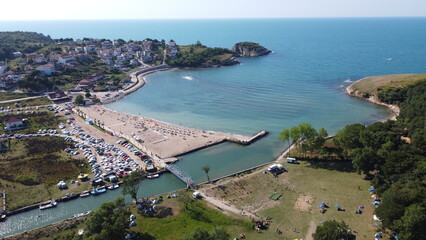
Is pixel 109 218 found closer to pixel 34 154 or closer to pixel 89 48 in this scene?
pixel 34 154

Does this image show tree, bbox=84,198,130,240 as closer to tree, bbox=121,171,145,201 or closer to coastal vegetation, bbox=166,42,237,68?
tree, bbox=121,171,145,201

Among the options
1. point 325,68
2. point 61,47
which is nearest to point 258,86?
point 325,68

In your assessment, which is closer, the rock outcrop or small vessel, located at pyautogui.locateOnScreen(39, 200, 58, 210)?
small vessel, located at pyautogui.locateOnScreen(39, 200, 58, 210)

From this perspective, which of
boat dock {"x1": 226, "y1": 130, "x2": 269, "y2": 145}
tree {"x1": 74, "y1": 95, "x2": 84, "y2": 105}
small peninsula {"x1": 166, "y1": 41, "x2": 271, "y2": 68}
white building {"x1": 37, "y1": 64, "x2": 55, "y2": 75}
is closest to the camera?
boat dock {"x1": 226, "y1": 130, "x2": 269, "y2": 145}

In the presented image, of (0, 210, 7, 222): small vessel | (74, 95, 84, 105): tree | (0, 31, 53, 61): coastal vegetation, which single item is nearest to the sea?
(0, 210, 7, 222): small vessel

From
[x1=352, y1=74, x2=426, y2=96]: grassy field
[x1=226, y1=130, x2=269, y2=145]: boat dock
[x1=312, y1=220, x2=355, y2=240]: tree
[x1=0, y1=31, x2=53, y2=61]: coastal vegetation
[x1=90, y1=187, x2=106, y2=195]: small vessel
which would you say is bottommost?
[x1=90, y1=187, x2=106, y2=195]: small vessel

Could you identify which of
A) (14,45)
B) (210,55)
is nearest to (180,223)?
(210,55)

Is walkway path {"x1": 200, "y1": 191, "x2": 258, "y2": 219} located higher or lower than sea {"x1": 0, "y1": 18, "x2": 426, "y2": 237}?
lower
